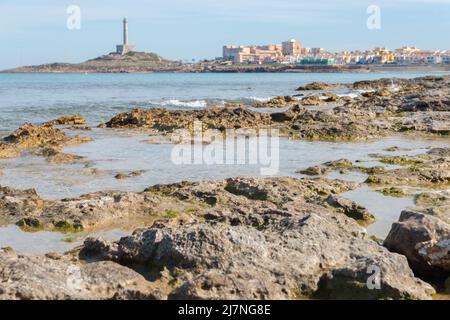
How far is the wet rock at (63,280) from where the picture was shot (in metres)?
4.64

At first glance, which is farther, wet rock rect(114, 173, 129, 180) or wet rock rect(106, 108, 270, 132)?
wet rock rect(106, 108, 270, 132)

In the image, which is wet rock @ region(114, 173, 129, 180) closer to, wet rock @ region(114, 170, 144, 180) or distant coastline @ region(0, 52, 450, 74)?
wet rock @ region(114, 170, 144, 180)

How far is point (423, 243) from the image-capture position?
5941 millimetres

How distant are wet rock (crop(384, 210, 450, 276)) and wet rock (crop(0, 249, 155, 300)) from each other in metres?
2.63

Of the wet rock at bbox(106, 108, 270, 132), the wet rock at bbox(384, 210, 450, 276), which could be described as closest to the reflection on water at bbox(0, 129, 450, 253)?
the wet rock at bbox(384, 210, 450, 276)

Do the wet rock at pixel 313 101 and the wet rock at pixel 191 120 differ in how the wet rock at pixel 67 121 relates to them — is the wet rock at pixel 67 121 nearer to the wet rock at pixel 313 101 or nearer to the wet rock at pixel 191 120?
the wet rock at pixel 191 120

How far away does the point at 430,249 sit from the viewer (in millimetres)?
5852

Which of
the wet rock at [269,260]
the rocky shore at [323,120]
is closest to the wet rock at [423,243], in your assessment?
the wet rock at [269,260]

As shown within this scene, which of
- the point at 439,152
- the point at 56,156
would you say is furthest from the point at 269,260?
the point at 56,156

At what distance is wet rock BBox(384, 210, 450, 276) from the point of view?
5.80 meters

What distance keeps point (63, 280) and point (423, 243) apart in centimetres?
341

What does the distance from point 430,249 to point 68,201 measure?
17.0 feet

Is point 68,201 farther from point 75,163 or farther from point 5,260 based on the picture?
point 75,163

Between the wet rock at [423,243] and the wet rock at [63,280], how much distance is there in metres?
2.63
